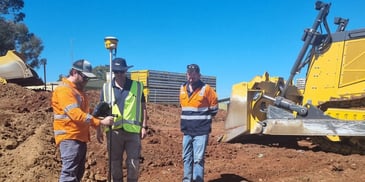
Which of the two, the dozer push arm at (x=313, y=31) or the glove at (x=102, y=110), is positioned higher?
the dozer push arm at (x=313, y=31)

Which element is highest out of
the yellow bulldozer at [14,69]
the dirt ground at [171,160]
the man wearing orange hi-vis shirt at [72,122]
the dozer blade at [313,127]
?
the yellow bulldozer at [14,69]

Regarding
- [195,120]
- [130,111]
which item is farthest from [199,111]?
[130,111]

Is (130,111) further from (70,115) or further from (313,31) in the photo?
(313,31)

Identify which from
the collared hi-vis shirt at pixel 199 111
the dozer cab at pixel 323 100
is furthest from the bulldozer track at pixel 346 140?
the collared hi-vis shirt at pixel 199 111

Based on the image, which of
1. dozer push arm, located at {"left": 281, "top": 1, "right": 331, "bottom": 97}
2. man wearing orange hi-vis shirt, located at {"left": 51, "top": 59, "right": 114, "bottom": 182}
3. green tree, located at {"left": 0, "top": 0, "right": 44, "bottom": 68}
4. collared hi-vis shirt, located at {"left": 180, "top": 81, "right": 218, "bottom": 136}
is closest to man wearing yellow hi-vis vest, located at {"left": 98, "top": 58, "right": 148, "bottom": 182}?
man wearing orange hi-vis shirt, located at {"left": 51, "top": 59, "right": 114, "bottom": 182}

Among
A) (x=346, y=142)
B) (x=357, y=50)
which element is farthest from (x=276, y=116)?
(x=357, y=50)

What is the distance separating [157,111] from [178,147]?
11.3 m

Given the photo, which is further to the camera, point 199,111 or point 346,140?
point 346,140

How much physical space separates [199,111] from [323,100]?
4.20m

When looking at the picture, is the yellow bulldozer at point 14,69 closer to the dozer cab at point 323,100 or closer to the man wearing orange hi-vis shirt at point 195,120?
the dozer cab at point 323,100

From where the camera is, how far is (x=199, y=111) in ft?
18.9

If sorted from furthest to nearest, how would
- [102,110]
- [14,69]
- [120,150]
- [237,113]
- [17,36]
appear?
[17,36] → [14,69] → [237,113] → [120,150] → [102,110]

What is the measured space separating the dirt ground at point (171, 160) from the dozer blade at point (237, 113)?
362 mm

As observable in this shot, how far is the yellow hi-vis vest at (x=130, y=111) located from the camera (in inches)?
201
